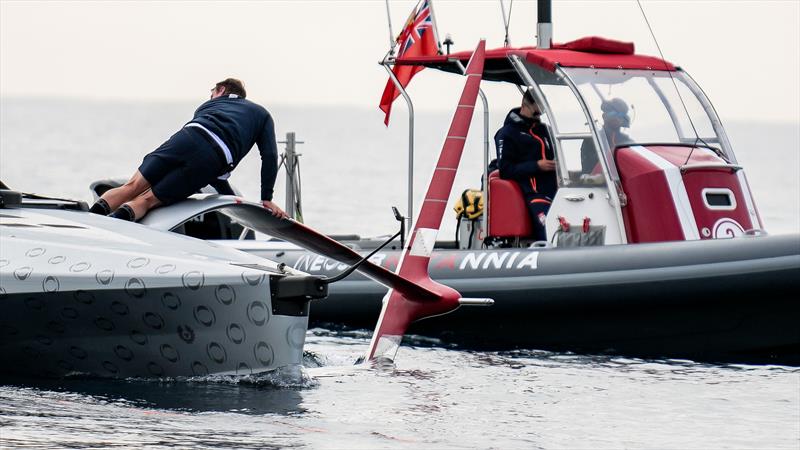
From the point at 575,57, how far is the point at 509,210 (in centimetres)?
114

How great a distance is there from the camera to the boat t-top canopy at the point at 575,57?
10.8m

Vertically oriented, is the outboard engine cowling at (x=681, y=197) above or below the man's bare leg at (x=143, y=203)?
below

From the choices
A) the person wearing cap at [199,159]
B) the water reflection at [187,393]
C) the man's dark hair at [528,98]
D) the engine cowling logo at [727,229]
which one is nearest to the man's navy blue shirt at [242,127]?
the person wearing cap at [199,159]

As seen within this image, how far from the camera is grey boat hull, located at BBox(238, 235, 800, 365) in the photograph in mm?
9422

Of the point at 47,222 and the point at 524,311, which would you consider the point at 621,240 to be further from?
the point at 47,222

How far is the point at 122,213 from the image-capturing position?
821 centimetres

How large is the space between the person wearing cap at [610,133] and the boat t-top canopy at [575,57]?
35 cm

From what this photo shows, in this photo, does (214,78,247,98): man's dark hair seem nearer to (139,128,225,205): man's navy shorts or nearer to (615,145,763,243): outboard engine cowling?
(139,128,225,205): man's navy shorts

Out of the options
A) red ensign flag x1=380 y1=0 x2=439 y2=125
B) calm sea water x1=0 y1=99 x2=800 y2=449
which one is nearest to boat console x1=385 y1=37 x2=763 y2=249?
red ensign flag x1=380 y1=0 x2=439 y2=125

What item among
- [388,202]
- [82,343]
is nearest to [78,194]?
[388,202]

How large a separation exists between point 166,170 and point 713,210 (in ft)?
12.3

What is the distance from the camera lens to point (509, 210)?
35.9 ft

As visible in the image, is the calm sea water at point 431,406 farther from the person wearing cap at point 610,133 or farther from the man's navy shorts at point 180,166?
the person wearing cap at point 610,133

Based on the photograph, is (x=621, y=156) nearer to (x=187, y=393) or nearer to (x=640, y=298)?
(x=640, y=298)
